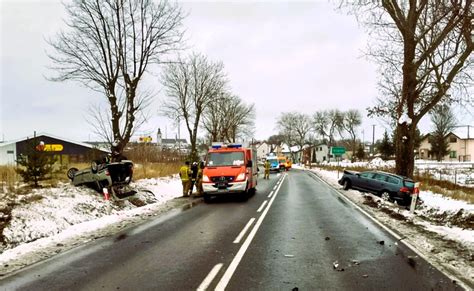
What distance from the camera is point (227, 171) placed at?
57.1 feet

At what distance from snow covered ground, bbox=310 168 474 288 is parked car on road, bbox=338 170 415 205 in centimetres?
125

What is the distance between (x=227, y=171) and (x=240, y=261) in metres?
10.6

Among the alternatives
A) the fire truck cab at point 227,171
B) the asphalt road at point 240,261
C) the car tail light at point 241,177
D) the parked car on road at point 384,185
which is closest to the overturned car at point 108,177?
the fire truck cab at point 227,171

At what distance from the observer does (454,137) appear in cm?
9244

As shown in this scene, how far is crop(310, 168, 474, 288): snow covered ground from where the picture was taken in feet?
22.4

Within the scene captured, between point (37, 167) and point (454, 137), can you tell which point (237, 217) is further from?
point (454, 137)

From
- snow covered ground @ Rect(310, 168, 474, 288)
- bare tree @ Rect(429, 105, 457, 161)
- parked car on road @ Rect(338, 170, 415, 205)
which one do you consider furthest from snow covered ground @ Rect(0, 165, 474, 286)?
bare tree @ Rect(429, 105, 457, 161)

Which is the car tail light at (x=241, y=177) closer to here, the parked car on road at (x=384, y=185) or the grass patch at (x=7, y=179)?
the parked car on road at (x=384, y=185)

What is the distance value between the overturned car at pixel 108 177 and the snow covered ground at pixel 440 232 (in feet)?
30.2

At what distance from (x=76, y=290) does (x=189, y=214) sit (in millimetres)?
7997

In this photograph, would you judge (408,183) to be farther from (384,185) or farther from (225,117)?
(225,117)

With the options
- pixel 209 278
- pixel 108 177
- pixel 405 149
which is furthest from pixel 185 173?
pixel 209 278

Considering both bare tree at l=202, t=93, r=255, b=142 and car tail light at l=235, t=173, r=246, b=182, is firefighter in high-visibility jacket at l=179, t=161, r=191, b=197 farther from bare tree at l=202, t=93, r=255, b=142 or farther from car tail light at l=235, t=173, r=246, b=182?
bare tree at l=202, t=93, r=255, b=142

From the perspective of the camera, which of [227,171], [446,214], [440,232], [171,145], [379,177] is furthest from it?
[171,145]
